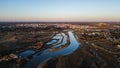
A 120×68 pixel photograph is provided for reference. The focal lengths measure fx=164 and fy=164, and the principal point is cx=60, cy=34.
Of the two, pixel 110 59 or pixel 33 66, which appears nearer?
pixel 33 66

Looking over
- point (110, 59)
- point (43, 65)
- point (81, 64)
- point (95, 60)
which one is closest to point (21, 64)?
point (43, 65)

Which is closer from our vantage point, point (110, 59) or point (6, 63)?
point (6, 63)

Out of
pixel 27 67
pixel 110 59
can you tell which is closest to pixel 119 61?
pixel 110 59

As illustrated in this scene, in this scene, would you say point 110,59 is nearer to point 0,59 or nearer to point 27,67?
point 27,67

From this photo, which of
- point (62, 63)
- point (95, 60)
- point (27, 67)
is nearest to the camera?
point (27, 67)

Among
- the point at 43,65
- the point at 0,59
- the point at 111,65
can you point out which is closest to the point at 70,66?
the point at 43,65

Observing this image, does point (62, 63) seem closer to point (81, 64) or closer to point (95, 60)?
point (81, 64)

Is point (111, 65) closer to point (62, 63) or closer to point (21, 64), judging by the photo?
point (62, 63)

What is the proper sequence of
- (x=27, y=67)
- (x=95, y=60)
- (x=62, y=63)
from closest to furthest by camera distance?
(x=27, y=67) < (x=62, y=63) < (x=95, y=60)
